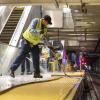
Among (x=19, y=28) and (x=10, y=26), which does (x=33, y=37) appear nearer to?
(x=19, y=28)

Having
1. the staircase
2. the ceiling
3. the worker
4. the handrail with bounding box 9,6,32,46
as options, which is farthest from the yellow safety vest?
the staircase

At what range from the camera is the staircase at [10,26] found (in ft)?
52.9

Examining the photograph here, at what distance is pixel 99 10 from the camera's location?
58.0 ft

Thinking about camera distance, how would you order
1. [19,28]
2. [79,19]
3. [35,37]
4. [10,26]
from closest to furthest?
1. [35,37]
2. [19,28]
3. [10,26]
4. [79,19]

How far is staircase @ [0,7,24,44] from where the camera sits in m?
16.1

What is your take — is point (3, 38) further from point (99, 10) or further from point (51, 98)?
point (51, 98)

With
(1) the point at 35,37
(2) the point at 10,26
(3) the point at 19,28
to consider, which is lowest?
(1) the point at 35,37

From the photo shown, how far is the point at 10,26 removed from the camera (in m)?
17.0

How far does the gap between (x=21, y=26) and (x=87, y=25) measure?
8.12 m

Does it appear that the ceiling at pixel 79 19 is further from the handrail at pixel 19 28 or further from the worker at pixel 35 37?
the worker at pixel 35 37

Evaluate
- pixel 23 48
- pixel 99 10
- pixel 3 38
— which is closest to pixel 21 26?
pixel 3 38

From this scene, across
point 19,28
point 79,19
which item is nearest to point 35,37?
point 19,28

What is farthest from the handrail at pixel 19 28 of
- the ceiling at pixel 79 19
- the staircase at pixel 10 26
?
the ceiling at pixel 79 19

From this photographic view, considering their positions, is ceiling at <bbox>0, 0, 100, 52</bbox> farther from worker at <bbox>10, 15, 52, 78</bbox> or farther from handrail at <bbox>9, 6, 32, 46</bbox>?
worker at <bbox>10, 15, 52, 78</bbox>
